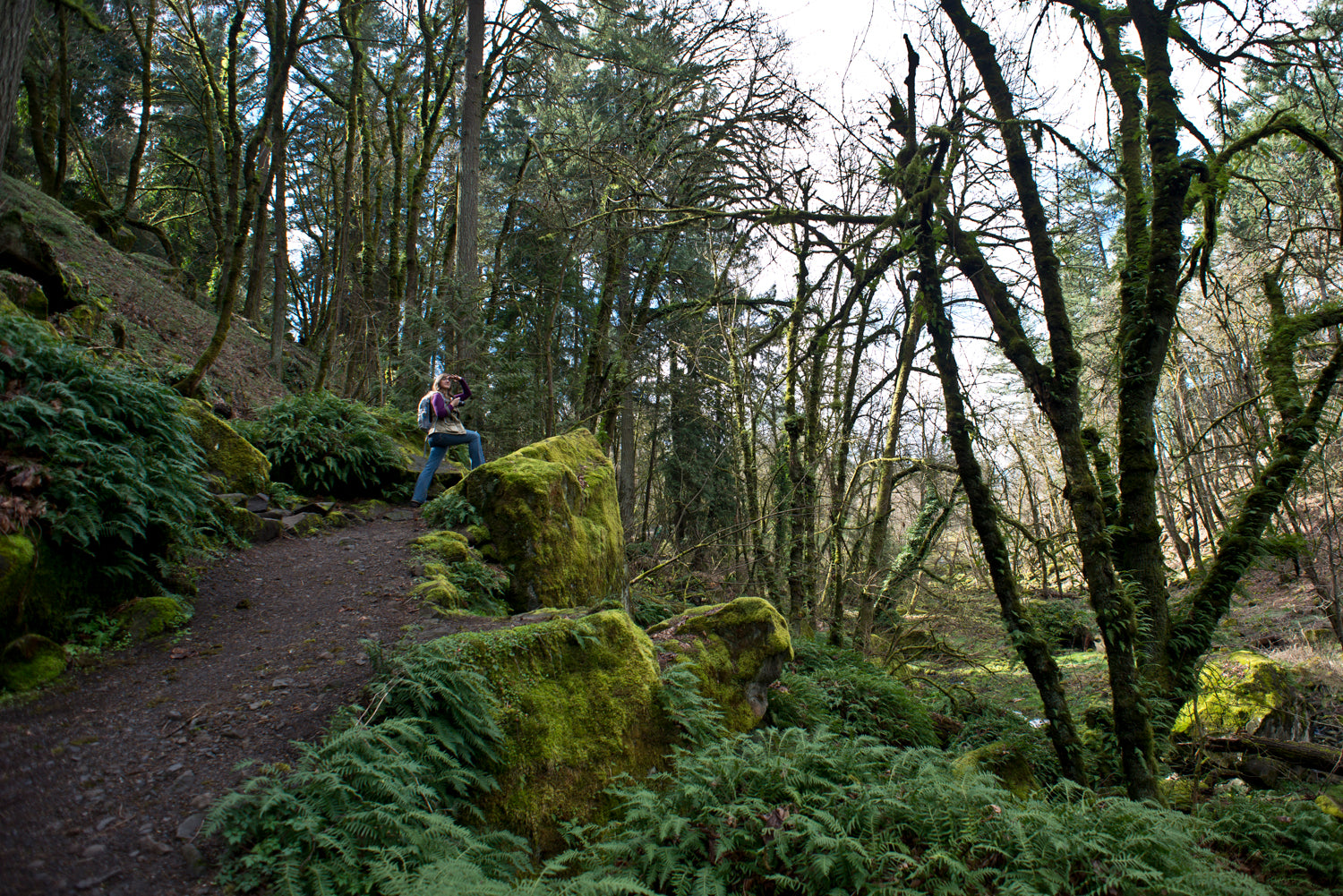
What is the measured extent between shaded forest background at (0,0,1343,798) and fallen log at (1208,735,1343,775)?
3.79ft

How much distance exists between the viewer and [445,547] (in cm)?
655

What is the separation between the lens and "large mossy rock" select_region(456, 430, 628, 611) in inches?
260

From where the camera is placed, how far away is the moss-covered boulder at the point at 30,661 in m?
3.40

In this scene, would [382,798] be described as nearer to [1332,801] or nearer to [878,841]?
[878,841]

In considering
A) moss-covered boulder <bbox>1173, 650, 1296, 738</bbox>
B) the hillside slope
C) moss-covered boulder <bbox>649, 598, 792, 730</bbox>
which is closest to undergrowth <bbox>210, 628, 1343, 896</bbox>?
moss-covered boulder <bbox>649, 598, 792, 730</bbox>

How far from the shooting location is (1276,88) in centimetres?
579

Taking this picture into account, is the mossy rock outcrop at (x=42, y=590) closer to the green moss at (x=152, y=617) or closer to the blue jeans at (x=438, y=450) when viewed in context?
the green moss at (x=152, y=617)

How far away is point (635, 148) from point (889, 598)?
25.4 feet

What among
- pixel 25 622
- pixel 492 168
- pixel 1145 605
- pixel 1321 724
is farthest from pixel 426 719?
pixel 492 168

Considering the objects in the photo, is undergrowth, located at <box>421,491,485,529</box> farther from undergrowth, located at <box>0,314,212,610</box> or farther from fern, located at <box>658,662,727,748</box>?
fern, located at <box>658,662,727,748</box>

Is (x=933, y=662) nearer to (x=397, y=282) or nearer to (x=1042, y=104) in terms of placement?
(x=1042, y=104)

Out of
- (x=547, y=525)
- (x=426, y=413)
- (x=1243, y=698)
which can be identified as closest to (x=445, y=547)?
(x=547, y=525)

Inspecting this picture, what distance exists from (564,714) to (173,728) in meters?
2.10

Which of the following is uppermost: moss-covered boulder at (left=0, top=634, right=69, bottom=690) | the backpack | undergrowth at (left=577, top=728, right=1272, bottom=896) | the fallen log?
the backpack
